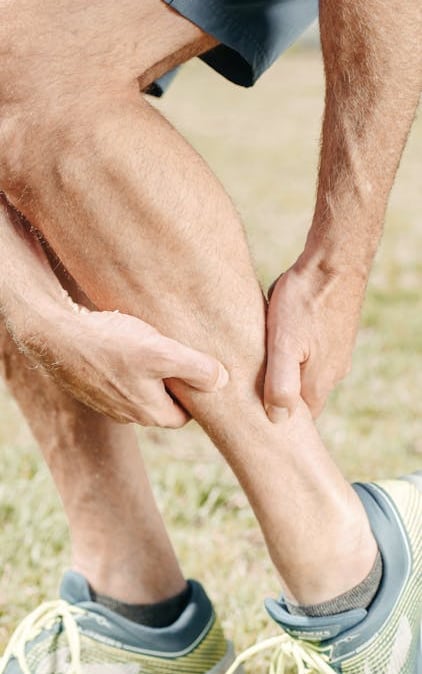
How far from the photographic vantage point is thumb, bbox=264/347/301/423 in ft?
4.58

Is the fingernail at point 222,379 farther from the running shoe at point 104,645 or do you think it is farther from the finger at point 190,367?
the running shoe at point 104,645

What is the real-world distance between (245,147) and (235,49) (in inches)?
313

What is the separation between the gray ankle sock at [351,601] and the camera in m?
1.49

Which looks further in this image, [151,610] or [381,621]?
[151,610]

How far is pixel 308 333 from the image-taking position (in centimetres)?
145

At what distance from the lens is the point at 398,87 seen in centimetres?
140

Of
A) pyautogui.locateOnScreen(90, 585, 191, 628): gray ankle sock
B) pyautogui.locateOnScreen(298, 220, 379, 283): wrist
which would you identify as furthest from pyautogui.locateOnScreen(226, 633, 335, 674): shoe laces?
pyautogui.locateOnScreen(298, 220, 379, 283): wrist

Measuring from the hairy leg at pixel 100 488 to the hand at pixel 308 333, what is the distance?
0.39m

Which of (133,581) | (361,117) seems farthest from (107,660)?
(361,117)

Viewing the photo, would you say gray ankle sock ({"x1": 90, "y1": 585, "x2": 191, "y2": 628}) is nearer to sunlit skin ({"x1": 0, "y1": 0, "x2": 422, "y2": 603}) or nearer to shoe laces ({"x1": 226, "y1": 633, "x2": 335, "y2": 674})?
A: shoe laces ({"x1": 226, "y1": 633, "x2": 335, "y2": 674})

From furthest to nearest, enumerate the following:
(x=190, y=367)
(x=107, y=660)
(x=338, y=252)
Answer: (x=107, y=660) < (x=338, y=252) < (x=190, y=367)

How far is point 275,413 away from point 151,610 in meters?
0.51

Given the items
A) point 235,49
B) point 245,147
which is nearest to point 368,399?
point 235,49

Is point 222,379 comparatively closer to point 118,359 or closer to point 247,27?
point 118,359
